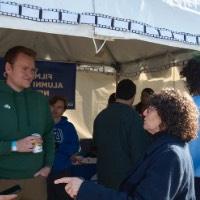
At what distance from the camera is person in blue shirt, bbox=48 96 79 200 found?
4762 mm

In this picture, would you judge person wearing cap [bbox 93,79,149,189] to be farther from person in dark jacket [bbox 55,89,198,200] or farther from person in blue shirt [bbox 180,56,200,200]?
person in dark jacket [bbox 55,89,198,200]

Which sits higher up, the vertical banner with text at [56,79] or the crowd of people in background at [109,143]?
the vertical banner with text at [56,79]

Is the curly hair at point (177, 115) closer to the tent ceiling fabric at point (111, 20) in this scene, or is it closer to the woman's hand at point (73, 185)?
the woman's hand at point (73, 185)

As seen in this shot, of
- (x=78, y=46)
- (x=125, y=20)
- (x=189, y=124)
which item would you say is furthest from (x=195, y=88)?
(x=78, y=46)

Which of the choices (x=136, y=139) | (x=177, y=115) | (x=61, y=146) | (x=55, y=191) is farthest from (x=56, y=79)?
(x=177, y=115)

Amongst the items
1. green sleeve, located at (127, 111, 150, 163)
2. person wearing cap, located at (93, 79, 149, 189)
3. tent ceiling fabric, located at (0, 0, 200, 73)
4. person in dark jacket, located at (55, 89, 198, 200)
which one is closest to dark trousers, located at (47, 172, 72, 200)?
person wearing cap, located at (93, 79, 149, 189)

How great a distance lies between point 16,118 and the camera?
304cm

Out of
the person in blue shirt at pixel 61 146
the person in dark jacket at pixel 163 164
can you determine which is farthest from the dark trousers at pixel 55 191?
the person in dark jacket at pixel 163 164

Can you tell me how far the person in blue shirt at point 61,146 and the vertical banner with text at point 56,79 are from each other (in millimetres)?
1477

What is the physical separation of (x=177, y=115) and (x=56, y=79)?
4.73m

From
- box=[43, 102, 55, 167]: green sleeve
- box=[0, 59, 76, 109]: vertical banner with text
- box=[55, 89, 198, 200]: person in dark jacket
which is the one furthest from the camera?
box=[0, 59, 76, 109]: vertical banner with text

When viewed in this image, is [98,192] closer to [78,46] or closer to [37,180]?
[37,180]

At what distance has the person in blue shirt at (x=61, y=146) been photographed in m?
4.76

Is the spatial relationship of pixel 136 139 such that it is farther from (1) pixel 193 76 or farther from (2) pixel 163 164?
(2) pixel 163 164
